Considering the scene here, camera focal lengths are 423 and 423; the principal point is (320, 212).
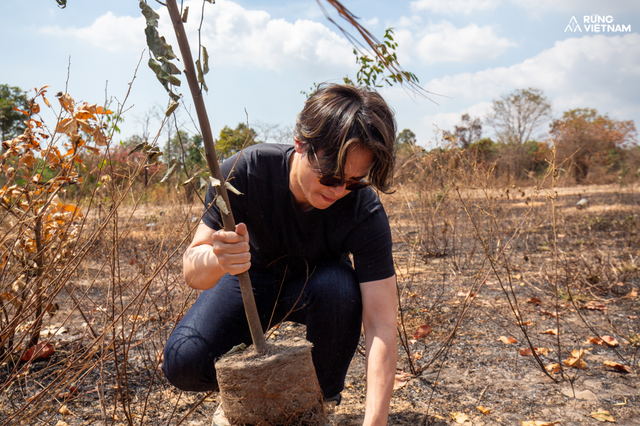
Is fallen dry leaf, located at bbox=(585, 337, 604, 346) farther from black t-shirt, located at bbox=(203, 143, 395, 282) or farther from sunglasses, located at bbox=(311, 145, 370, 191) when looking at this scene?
sunglasses, located at bbox=(311, 145, 370, 191)

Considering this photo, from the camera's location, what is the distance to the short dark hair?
1321mm

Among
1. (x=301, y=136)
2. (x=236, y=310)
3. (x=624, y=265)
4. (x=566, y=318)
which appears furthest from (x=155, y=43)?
(x=624, y=265)

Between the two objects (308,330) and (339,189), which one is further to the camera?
(308,330)

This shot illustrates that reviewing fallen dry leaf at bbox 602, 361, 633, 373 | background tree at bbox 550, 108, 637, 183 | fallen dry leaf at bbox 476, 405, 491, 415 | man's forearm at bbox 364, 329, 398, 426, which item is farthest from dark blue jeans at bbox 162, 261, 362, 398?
background tree at bbox 550, 108, 637, 183

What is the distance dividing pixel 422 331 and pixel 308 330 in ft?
3.77

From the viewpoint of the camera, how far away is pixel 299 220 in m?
1.64

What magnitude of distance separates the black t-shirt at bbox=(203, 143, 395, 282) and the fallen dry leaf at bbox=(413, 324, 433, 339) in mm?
1032

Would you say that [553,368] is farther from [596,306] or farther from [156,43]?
[156,43]

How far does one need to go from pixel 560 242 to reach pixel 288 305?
4143mm

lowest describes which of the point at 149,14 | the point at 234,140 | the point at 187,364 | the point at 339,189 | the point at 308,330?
the point at 187,364

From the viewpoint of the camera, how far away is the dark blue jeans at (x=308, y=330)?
1.53 metres

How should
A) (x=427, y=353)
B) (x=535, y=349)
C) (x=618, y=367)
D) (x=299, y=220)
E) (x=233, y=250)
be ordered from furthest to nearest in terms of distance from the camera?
(x=427, y=353), (x=535, y=349), (x=618, y=367), (x=299, y=220), (x=233, y=250)

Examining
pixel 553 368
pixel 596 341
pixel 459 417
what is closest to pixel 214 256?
pixel 459 417

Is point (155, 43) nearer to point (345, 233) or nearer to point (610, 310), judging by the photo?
point (345, 233)
